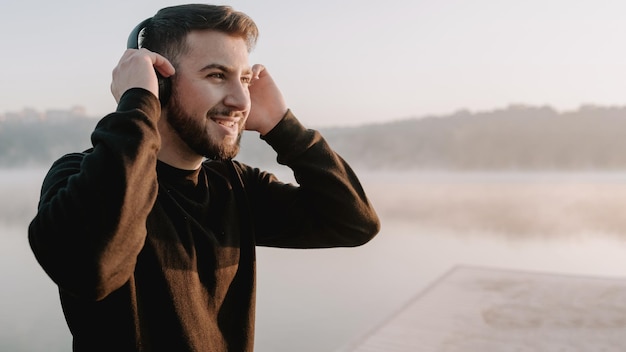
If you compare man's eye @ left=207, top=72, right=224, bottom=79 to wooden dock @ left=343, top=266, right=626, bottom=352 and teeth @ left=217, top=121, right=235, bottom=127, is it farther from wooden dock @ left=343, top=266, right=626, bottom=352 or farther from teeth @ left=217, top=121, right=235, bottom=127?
wooden dock @ left=343, top=266, right=626, bottom=352

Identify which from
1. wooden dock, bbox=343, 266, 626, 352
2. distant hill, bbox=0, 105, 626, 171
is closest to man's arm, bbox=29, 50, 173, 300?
wooden dock, bbox=343, 266, 626, 352

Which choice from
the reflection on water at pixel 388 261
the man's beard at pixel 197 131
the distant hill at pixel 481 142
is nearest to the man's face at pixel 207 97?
the man's beard at pixel 197 131

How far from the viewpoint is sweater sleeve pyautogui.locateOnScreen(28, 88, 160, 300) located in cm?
63

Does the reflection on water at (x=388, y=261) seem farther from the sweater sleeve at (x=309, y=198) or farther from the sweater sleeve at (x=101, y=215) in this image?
the sweater sleeve at (x=101, y=215)

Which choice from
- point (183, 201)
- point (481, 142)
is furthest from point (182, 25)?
point (481, 142)

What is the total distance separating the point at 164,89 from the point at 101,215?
29cm

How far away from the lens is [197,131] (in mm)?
848

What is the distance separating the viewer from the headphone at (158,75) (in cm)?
85

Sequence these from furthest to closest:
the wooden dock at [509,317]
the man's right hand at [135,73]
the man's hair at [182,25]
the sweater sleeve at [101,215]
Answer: the wooden dock at [509,317]
the man's hair at [182,25]
the man's right hand at [135,73]
the sweater sleeve at [101,215]

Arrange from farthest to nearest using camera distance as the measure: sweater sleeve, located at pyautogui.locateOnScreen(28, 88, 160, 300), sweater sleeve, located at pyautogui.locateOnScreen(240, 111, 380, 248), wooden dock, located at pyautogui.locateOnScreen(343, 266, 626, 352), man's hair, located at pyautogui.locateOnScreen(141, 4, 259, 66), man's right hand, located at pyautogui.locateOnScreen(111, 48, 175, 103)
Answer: wooden dock, located at pyautogui.locateOnScreen(343, 266, 626, 352) → sweater sleeve, located at pyautogui.locateOnScreen(240, 111, 380, 248) → man's hair, located at pyautogui.locateOnScreen(141, 4, 259, 66) → man's right hand, located at pyautogui.locateOnScreen(111, 48, 175, 103) → sweater sleeve, located at pyautogui.locateOnScreen(28, 88, 160, 300)

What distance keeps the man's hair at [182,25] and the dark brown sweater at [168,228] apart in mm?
158

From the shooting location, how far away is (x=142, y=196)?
2.23 ft

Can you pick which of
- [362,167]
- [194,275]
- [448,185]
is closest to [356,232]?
[194,275]

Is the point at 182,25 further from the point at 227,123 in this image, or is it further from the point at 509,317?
the point at 509,317
